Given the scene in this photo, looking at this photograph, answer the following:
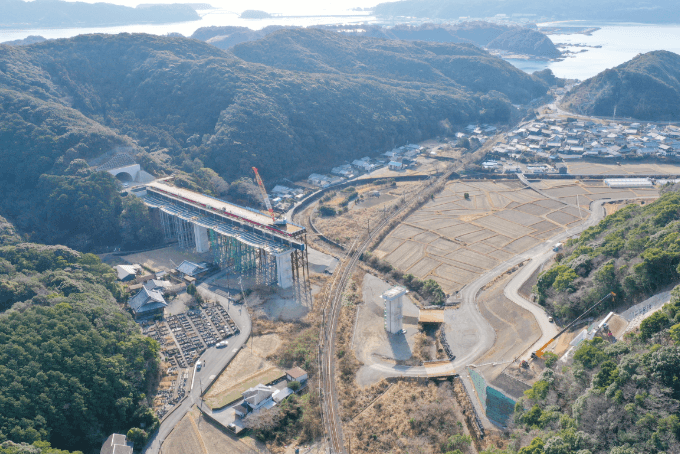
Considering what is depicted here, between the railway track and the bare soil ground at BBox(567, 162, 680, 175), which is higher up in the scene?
the bare soil ground at BBox(567, 162, 680, 175)

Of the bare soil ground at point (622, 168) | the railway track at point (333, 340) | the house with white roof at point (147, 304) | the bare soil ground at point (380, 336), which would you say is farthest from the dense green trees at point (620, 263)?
the bare soil ground at point (622, 168)

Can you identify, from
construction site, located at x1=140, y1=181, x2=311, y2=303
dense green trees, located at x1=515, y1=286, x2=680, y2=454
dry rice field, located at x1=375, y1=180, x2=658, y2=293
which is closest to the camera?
dense green trees, located at x1=515, y1=286, x2=680, y2=454

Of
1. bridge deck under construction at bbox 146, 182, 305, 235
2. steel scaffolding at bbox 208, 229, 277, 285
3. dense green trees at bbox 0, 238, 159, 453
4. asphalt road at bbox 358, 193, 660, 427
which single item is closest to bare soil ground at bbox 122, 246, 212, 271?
steel scaffolding at bbox 208, 229, 277, 285

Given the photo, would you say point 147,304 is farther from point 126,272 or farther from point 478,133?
point 478,133

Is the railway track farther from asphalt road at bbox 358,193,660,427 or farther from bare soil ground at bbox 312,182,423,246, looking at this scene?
asphalt road at bbox 358,193,660,427

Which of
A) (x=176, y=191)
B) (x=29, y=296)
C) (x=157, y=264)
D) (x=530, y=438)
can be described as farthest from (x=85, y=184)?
(x=530, y=438)

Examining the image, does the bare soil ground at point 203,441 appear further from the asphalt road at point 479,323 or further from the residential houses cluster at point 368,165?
the residential houses cluster at point 368,165

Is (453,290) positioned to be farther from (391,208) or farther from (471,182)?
(471,182)
